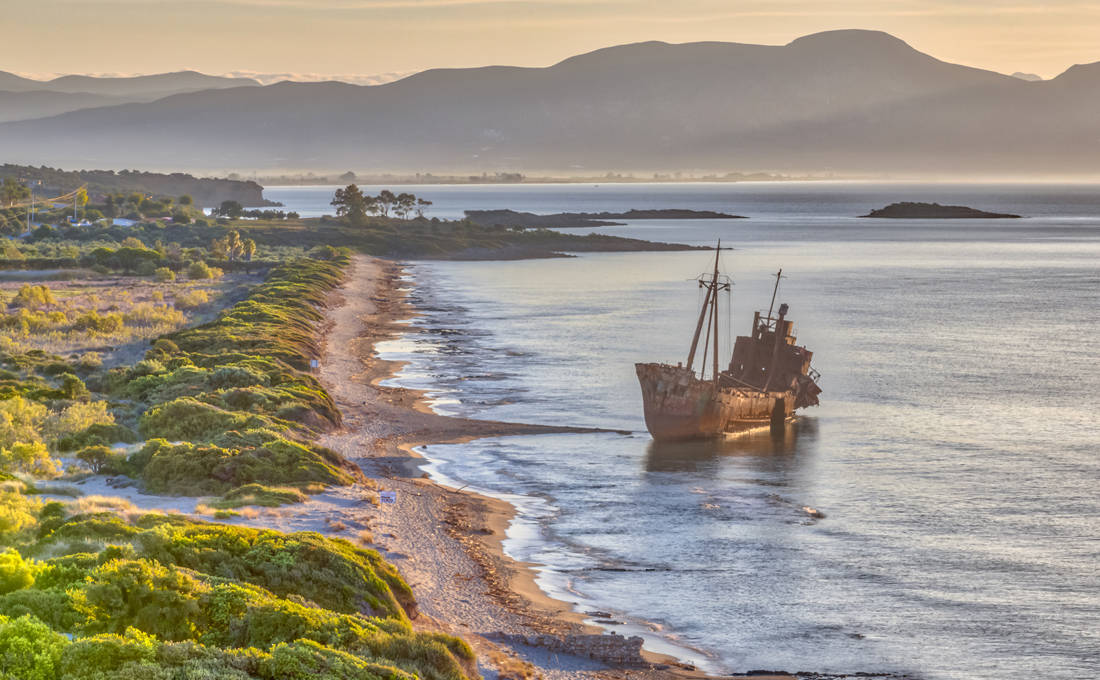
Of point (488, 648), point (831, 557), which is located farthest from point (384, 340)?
point (488, 648)

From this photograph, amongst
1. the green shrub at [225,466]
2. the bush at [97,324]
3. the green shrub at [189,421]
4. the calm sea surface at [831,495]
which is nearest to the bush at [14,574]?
the green shrub at [225,466]

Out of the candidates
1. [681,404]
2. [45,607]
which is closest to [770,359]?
[681,404]

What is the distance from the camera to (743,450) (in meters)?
47.1

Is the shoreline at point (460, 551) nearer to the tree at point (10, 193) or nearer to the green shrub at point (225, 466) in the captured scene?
the green shrub at point (225, 466)

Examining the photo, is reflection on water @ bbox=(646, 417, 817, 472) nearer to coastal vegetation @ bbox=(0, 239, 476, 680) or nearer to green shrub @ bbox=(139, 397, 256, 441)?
coastal vegetation @ bbox=(0, 239, 476, 680)

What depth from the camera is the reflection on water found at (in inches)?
1699

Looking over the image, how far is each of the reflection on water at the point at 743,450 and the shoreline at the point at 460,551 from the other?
211 inches

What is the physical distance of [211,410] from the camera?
38688 millimetres

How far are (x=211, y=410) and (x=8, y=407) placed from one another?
6.64 m

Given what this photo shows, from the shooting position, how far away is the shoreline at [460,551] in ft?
72.3

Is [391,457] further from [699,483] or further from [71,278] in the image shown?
[71,278]

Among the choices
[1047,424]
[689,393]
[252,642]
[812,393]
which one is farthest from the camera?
[812,393]

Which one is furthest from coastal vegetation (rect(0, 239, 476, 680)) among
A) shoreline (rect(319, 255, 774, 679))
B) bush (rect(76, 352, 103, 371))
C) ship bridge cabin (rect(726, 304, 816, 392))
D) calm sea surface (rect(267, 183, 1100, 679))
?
ship bridge cabin (rect(726, 304, 816, 392))

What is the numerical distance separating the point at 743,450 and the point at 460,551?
70.2ft
